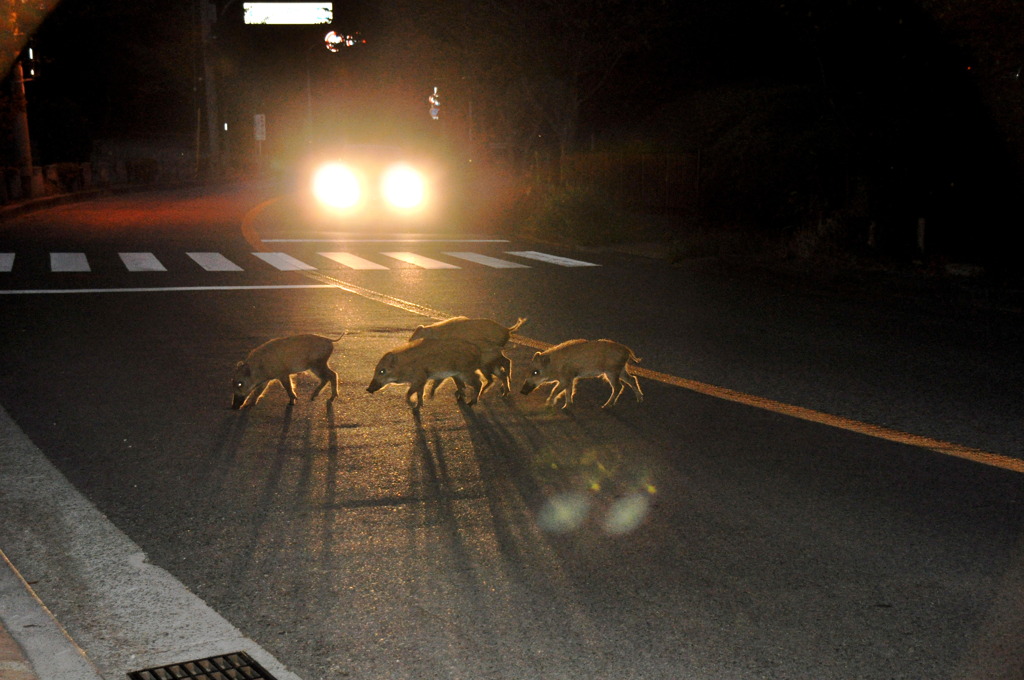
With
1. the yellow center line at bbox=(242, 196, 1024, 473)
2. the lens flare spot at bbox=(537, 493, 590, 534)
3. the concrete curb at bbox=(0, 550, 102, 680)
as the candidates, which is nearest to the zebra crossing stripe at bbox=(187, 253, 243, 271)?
the yellow center line at bbox=(242, 196, 1024, 473)

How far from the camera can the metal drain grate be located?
3.98 metres

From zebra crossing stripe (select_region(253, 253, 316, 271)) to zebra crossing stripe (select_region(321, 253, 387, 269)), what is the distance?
619mm

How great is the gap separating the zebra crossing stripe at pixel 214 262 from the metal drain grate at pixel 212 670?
44.0ft

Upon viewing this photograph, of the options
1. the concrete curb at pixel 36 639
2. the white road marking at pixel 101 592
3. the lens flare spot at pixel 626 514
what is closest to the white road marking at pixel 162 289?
the white road marking at pixel 101 592

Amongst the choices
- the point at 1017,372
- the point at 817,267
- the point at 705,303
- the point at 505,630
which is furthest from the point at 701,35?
the point at 505,630

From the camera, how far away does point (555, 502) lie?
593cm

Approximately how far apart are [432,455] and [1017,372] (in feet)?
18.7

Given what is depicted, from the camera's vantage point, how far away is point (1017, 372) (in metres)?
9.74

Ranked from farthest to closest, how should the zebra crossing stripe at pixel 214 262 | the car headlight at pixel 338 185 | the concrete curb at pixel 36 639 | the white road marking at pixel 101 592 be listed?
the car headlight at pixel 338 185
the zebra crossing stripe at pixel 214 262
the white road marking at pixel 101 592
the concrete curb at pixel 36 639

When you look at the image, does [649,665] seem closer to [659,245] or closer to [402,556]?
[402,556]

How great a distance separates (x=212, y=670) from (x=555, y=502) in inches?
92.0

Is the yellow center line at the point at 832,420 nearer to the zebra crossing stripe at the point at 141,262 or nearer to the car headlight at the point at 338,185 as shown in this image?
the zebra crossing stripe at the point at 141,262

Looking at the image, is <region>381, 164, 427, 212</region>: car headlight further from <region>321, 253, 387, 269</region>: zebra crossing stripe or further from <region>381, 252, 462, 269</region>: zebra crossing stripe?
<region>321, 253, 387, 269</region>: zebra crossing stripe

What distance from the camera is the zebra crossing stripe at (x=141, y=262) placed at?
16891 mm
